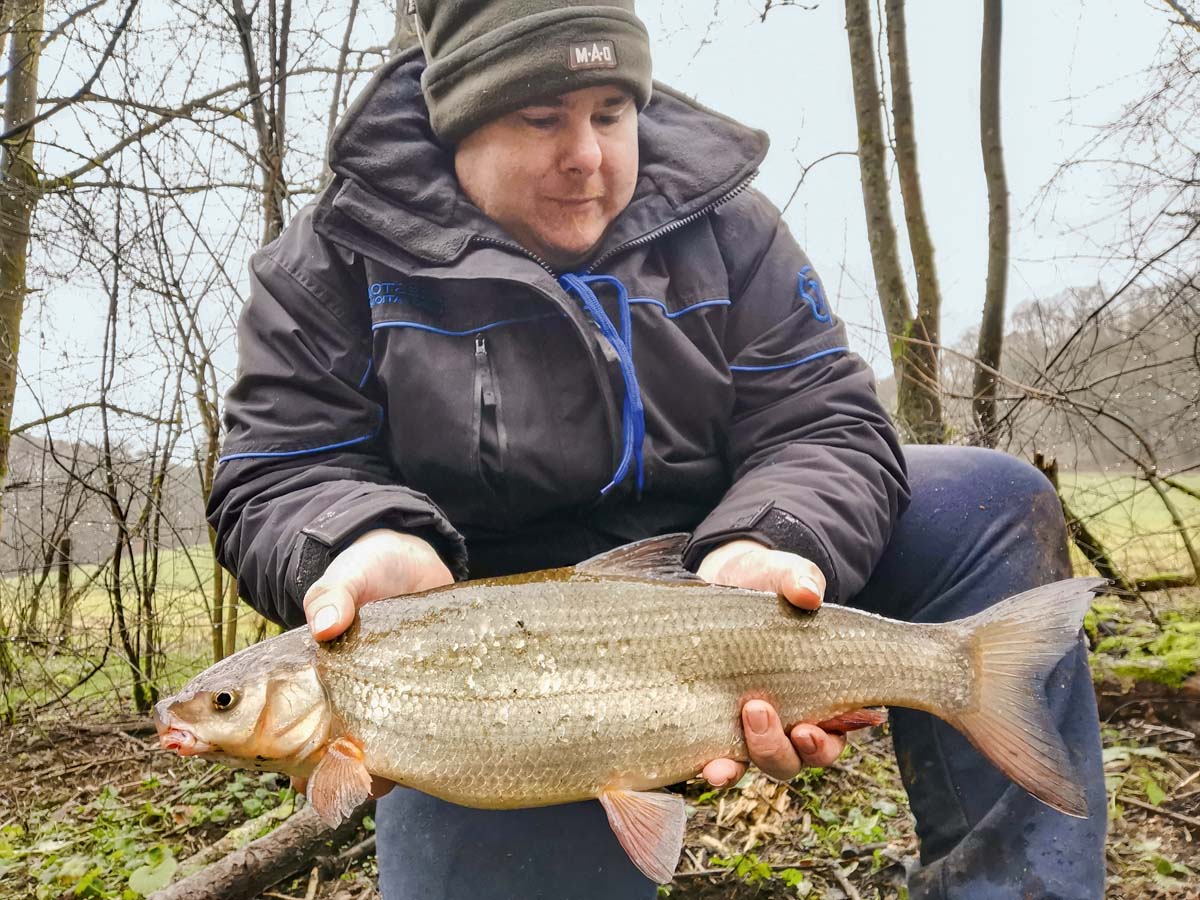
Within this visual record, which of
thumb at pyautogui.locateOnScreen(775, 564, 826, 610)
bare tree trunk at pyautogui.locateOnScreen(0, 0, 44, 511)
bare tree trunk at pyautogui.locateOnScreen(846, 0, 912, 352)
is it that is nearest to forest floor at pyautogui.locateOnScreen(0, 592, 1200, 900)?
thumb at pyautogui.locateOnScreen(775, 564, 826, 610)

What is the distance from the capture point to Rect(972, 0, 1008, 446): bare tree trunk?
495 centimetres

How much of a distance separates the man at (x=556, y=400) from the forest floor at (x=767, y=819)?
0.74 metres

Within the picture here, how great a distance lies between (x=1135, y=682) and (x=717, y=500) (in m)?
2.14

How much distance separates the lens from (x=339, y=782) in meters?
1.59

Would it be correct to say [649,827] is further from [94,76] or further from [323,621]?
[94,76]

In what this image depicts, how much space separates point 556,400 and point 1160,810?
2.25m

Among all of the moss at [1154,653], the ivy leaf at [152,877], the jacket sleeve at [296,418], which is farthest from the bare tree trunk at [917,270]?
the ivy leaf at [152,877]

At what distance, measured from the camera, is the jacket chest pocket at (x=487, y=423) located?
208 cm

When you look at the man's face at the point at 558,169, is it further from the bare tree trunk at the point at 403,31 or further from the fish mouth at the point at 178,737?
→ the bare tree trunk at the point at 403,31

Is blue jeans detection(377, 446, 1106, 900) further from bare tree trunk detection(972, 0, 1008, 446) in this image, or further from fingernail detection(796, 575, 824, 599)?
bare tree trunk detection(972, 0, 1008, 446)

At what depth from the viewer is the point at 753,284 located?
2.33 m

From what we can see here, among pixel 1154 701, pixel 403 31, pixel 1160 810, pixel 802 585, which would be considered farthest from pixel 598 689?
pixel 403 31

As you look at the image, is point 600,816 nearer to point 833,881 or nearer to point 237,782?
point 833,881

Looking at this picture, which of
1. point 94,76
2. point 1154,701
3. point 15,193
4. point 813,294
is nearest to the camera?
point 813,294
